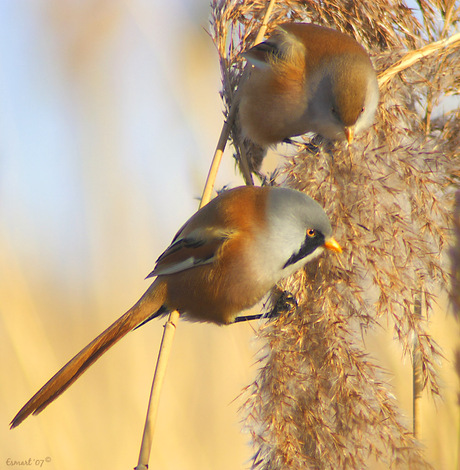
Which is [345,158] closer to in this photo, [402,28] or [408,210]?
[408,210]

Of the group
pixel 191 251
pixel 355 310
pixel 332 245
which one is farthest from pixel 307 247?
pixel 191 251

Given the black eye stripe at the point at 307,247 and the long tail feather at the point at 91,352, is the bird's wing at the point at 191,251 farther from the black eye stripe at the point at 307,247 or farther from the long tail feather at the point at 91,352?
the black eye stripe at the point at 307,247

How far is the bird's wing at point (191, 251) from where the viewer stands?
6.70ft

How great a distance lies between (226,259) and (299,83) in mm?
971

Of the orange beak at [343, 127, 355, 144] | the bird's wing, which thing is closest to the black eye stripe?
the bird's wing

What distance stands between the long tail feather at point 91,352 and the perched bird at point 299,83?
2.65 ft

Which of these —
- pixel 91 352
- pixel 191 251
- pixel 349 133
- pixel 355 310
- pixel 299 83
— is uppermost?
pixel 299 83

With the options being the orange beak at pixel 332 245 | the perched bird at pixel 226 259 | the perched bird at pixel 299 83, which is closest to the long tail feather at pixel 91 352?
the perched bird at pixel 226 259

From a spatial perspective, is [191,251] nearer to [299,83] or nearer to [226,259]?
[226,259]

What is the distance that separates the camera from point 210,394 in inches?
115

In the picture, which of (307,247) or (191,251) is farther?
(191,251)

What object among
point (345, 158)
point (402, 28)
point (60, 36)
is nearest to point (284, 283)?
point (345, 158)

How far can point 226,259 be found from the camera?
2.02m

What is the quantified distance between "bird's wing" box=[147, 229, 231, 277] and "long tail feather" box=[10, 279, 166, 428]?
0.26 ft
